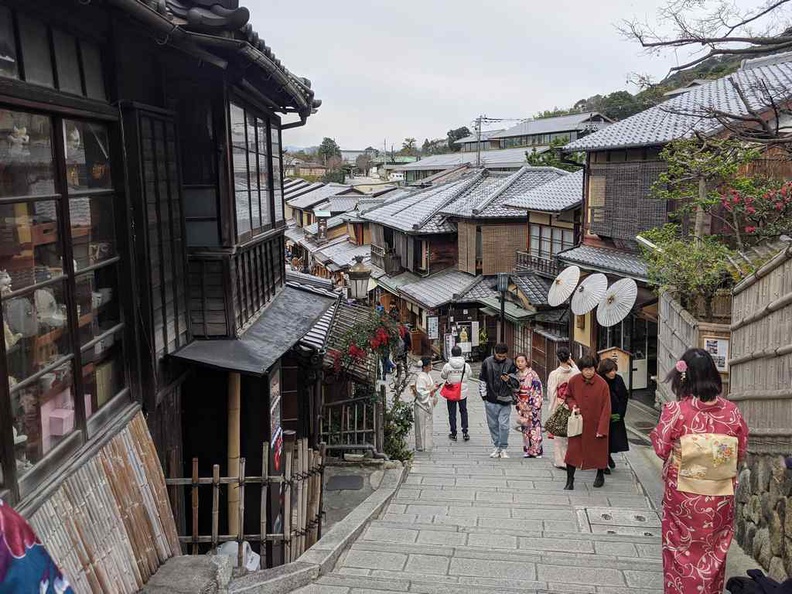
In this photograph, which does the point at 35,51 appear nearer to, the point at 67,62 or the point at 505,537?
the point at 67,62

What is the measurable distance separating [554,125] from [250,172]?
6217cm

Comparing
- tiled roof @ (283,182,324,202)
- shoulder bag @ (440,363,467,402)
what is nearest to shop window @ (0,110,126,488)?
shoulder bag @ (440,363,467,402)

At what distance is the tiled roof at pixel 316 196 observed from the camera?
5903 centimetres

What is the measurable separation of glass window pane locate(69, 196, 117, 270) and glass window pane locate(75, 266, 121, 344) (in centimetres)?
11

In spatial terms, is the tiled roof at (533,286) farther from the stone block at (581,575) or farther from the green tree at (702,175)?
the stone block at (581,575)

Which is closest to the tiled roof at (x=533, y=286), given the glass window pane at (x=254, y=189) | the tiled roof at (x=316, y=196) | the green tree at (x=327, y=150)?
the glass window pane at (x=254, y=189)

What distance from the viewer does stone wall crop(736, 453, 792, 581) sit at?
531 cm

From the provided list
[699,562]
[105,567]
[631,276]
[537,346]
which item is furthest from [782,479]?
[537,346]

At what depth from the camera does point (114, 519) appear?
4.79 m

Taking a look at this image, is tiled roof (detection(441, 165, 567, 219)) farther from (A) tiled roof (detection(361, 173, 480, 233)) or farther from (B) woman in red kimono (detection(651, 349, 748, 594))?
(B) woman in red kimono (detection(651, 349, 748, 594))

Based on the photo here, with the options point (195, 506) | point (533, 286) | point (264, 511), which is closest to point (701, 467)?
point (264, 511)

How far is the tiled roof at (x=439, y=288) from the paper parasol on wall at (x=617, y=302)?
11666mm

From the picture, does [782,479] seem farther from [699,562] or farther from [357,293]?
[357,293]

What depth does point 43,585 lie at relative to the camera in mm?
2504
